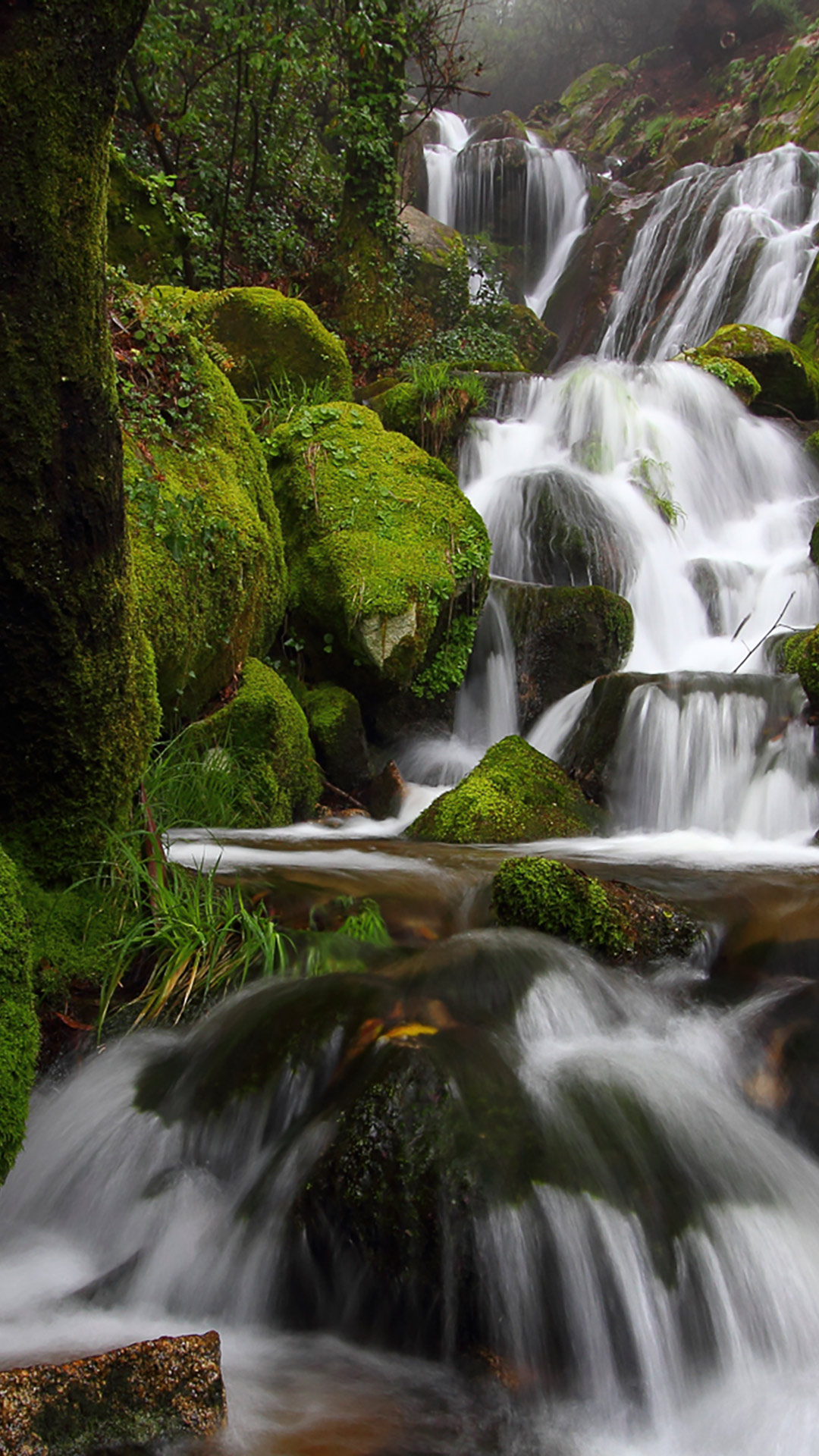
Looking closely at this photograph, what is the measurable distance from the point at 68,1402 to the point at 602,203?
81.9ft

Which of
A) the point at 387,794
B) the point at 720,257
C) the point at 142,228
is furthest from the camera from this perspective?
the point at 720,257

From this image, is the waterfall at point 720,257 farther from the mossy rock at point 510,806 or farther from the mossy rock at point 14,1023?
the mossy rock at point 14,1023

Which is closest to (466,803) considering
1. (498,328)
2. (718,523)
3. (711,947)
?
(711,947)

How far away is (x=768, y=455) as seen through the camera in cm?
1139

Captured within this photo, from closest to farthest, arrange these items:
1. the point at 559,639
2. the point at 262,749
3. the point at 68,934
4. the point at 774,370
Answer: the point at 68,934
the point at 262,749
the point at 559,639
the point at 774,370

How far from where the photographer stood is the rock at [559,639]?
25.6ft

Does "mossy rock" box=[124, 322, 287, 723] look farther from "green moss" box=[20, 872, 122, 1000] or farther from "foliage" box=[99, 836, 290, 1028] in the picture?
"green moss" box=[20, 872, 122, 1000]

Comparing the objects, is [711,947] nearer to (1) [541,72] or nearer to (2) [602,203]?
(2) [602,203]

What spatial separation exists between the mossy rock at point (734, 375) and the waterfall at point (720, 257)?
11.4 ft

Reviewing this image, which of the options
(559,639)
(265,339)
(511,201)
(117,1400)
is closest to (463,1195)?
(117,1400)

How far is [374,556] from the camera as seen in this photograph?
22.6ft

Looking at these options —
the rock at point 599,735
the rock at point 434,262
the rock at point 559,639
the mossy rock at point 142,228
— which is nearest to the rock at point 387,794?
the rock at point 599,735

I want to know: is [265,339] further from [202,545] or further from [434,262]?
[434,262]

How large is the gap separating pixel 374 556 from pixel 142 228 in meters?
4.63
